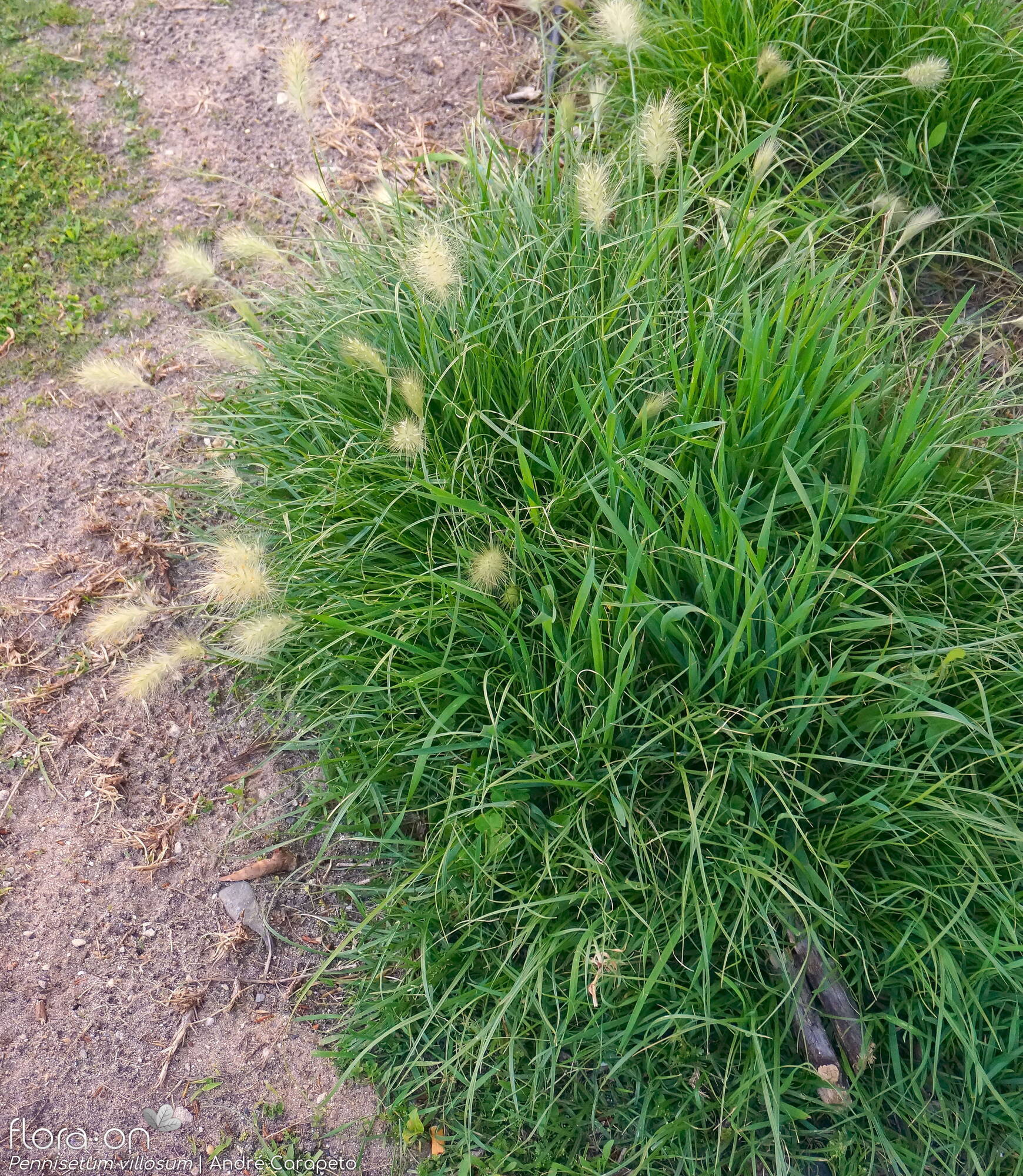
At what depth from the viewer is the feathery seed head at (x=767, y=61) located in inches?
96.3

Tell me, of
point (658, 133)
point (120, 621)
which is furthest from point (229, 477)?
point (658, 133)

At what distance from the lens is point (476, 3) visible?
3.63 m

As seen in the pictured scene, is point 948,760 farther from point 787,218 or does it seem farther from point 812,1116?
point 787,218

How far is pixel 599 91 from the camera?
259 centimetres

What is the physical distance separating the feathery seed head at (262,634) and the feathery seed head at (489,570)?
1.45 ft

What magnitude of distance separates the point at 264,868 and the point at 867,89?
3008mm

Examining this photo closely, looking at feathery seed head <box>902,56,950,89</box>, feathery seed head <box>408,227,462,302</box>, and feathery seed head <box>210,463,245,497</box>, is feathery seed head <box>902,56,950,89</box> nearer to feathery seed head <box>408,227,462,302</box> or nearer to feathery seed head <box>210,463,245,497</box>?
feathery seed head <box>408,227,462,302</box>

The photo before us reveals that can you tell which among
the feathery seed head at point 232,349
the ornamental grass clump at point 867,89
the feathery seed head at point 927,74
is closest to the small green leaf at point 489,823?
the feathery seed head at point 232,349

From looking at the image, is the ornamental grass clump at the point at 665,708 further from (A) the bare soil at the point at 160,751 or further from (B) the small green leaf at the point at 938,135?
(B) the small green leaf at the point at 938,135

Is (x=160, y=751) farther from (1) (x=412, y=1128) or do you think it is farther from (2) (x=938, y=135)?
(2) (x=938, y=135)

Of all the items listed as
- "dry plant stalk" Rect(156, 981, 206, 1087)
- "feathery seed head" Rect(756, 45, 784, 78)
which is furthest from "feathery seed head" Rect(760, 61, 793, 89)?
"dry plant stalk" Rect(156, 981, 206, 1087)

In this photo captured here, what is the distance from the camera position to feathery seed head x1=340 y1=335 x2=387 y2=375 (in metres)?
2.07

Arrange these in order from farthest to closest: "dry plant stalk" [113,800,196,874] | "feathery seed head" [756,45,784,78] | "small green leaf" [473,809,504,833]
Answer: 1. "feathery seed head" [756,45,784,78]
2. "dry plant stalk" [113,800,196,874]
3. "small green leaf" [473,809,504,833]

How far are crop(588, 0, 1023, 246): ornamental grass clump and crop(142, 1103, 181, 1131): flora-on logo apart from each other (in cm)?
299
